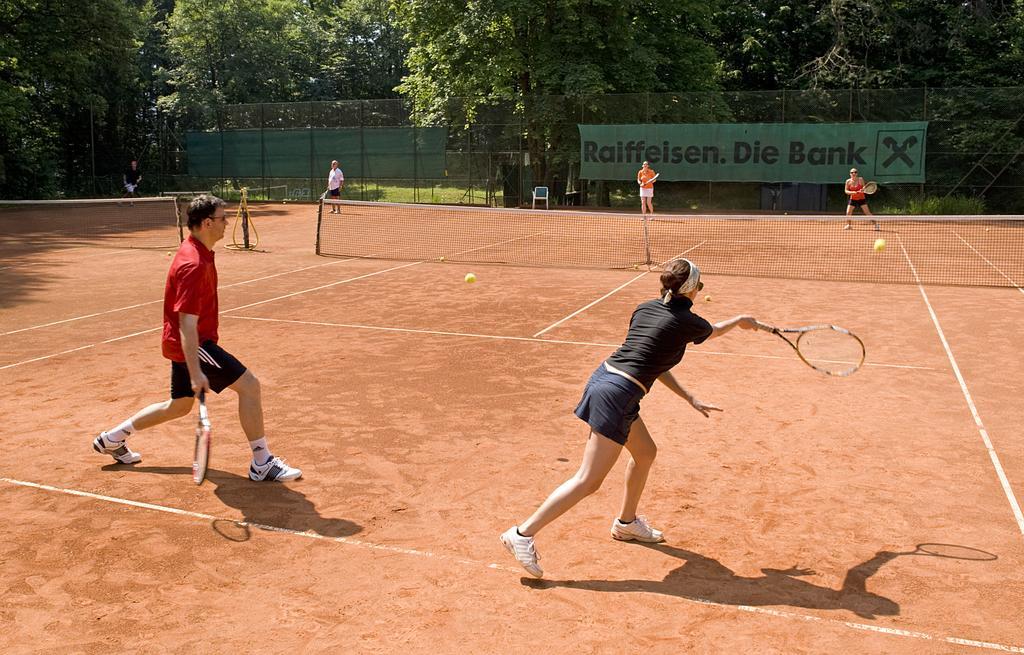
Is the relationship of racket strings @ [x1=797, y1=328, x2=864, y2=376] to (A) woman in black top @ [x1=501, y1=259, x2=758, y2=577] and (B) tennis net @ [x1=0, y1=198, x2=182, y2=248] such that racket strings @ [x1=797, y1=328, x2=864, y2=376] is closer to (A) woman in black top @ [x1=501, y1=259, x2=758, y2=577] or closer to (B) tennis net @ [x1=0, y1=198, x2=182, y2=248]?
(A) woman in black top @ [x1=501, y1=259, x2=758, y2=577]

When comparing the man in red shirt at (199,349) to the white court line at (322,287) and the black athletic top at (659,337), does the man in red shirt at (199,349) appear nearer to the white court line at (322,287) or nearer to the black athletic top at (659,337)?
the black athletic top at (659,337)

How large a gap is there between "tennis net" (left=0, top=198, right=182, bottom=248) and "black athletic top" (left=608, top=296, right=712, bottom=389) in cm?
1807

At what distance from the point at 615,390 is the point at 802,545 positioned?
1607 millimetres

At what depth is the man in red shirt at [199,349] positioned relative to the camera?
5.78m

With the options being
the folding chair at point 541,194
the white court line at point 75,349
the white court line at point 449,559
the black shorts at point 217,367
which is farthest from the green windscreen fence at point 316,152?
the white court line at point 449,559

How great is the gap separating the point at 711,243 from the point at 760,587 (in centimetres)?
1788

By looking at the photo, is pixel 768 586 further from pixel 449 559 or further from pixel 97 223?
pixel 97 223

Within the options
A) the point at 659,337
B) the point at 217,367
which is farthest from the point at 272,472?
the point at 659,337

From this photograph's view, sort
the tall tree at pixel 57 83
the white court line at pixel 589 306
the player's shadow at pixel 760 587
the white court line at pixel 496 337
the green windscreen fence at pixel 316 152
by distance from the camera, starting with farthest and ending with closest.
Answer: the green windscreen fence at pixel 316 152, the tall tree at pixel 57 83, the white court line at pixel 589 306, the white court line at pixel 496 337, the player's shadow at pixel 760 587

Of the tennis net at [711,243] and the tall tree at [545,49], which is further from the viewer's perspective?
the tall tree at [545,49]

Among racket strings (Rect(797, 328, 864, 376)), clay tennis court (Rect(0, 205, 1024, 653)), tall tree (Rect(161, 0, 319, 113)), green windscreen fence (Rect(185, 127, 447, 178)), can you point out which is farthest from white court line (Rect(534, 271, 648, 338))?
tall tree (Rect(161, 0, 319, 113))

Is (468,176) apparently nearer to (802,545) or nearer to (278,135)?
(278,135)

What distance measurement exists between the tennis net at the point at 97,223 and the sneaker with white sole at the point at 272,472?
52.3ft

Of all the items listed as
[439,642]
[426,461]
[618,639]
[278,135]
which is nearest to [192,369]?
[426,461]
